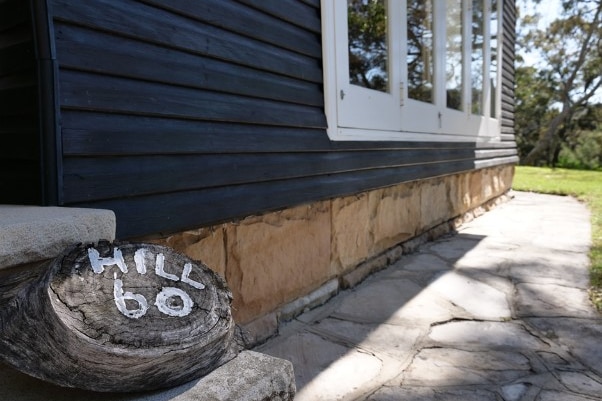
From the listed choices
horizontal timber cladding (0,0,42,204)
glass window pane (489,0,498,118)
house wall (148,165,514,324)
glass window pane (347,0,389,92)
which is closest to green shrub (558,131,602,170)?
glass window pane (489,0,498,118)

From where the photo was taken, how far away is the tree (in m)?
23.9

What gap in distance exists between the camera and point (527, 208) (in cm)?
744

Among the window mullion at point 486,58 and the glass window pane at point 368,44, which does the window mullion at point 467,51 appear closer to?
the window mullion at point 486,58

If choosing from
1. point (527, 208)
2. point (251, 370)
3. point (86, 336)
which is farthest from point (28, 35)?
point (527, 208)

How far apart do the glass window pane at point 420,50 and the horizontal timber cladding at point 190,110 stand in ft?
4.92

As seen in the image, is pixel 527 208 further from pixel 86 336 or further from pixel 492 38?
pixel 86 336

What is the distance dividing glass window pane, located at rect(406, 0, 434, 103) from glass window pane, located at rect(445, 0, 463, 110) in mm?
430

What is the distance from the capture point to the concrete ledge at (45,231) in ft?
3.28

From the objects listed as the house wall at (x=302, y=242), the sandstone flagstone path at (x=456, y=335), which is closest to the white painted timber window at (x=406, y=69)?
the house wall at (x=302, y=242)

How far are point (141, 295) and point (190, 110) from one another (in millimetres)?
1078

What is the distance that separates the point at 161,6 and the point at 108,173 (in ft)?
2.20

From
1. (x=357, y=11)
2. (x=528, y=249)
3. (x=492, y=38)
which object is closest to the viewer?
(x=357, y=11)

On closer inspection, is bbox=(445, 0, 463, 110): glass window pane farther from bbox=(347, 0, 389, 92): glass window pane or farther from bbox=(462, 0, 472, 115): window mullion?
bbox=(347, 0, 389, 92): glass window pane

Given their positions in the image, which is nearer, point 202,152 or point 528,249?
point 202,152
